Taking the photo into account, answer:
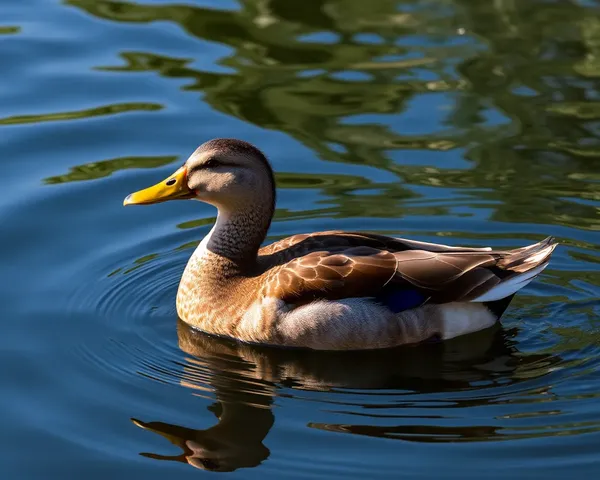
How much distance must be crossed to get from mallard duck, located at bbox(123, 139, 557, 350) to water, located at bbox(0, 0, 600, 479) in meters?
0.19

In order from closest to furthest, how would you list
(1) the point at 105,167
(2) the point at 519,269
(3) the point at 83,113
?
(2) the point at 519,269 → (1) the point at 105,167 → (3) the point at 83,113

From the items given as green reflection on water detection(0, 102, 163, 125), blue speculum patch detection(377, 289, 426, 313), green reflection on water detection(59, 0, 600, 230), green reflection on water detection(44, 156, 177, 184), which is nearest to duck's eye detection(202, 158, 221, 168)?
blue speculum patch detection(377, 289, 426, 313)

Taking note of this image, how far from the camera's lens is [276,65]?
15047 millimetres

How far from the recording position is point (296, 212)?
1185cm

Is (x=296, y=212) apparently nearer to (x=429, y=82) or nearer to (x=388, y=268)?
(x=388, y=268)

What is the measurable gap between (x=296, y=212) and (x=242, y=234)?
1.73m

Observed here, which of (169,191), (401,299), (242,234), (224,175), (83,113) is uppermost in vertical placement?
(224,175)

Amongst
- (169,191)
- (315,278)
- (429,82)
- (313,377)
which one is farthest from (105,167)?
(313,377)

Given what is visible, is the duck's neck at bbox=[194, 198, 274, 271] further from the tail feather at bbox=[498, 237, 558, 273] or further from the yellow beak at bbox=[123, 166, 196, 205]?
the tail feather at bbox=[498, 237, 558, 273]

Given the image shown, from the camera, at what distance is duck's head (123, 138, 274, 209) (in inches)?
395

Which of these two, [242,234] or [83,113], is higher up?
[83,113]

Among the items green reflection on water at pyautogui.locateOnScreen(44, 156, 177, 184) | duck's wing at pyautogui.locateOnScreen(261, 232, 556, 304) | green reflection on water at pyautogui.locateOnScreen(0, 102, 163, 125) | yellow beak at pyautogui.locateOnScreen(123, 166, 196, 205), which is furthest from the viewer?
green reflection on water at pyautogui.locateOnScreen(0, 102, 163, 125)

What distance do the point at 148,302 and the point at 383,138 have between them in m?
3.82

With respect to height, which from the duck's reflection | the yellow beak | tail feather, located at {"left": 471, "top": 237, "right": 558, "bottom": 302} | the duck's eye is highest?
→ the duck's eye
